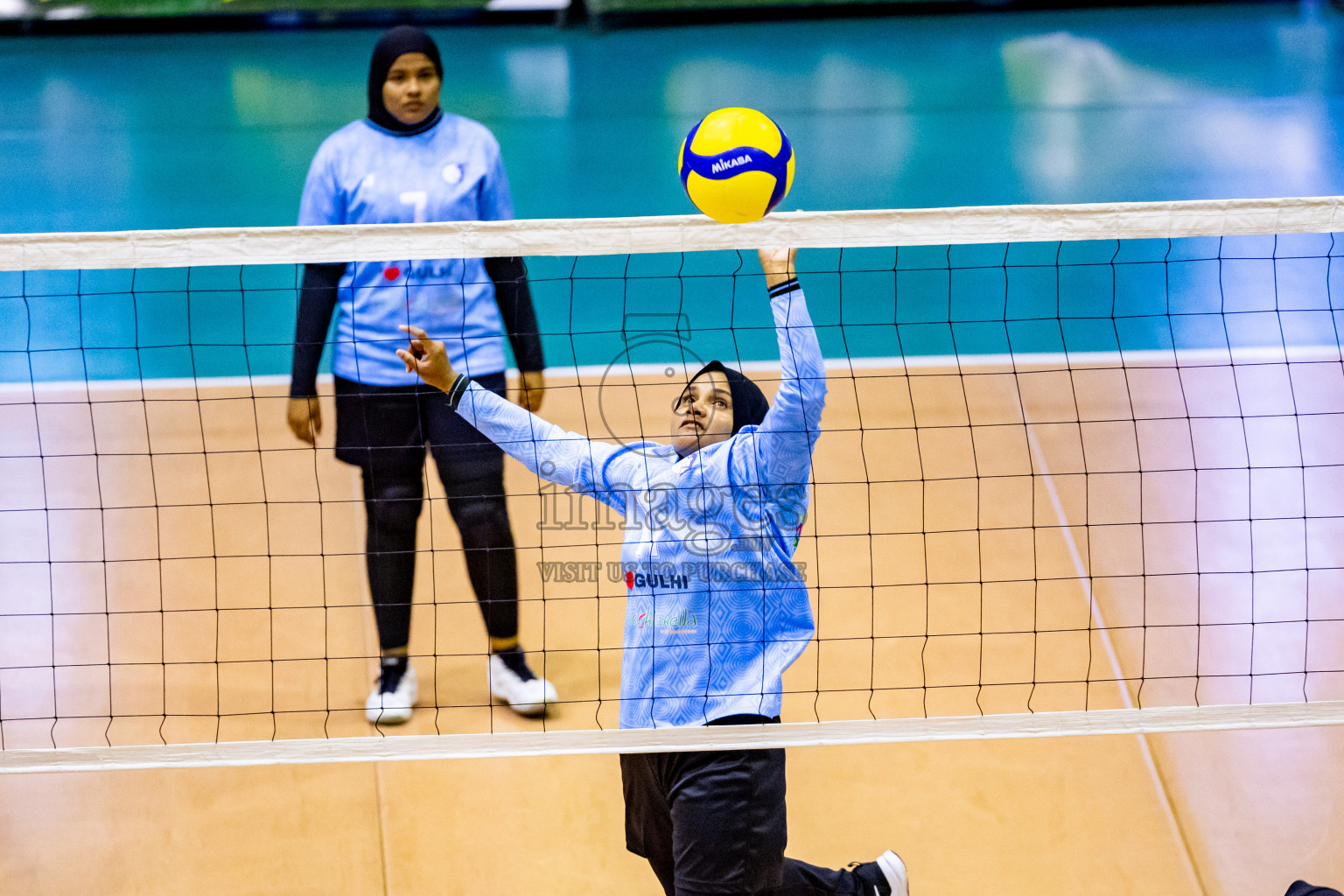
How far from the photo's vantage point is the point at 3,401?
5289mm

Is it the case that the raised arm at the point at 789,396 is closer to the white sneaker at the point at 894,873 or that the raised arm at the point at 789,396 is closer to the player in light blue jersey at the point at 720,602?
the player in light blue jersey at the point at 720,602

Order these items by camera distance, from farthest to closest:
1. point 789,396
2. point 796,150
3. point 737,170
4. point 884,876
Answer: point 796,150 → point 884,876 → point 737,170 → point 789,396

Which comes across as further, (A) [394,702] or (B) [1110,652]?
(B) [1110,652]

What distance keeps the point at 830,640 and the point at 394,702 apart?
1.34m

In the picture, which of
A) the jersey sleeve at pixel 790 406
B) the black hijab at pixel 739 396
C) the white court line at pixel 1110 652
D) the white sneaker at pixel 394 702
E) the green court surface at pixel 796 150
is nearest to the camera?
the jersey sleeve at pixel 790 406

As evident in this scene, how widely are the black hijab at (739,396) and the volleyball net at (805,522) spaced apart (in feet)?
0.88

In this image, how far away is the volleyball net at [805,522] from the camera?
2822 mm

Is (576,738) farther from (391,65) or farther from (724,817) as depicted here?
(391,65)

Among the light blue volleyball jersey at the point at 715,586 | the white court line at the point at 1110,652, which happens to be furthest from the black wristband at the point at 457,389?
the white court line at the point at 1110,652

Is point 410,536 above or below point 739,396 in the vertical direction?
below

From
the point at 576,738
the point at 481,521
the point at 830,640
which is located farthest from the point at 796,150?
the point at 576,738

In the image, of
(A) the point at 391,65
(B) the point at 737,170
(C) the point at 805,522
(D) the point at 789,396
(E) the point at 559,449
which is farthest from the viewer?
(A) the point at 391,65

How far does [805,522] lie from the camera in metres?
3.31

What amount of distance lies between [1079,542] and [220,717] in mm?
2904
